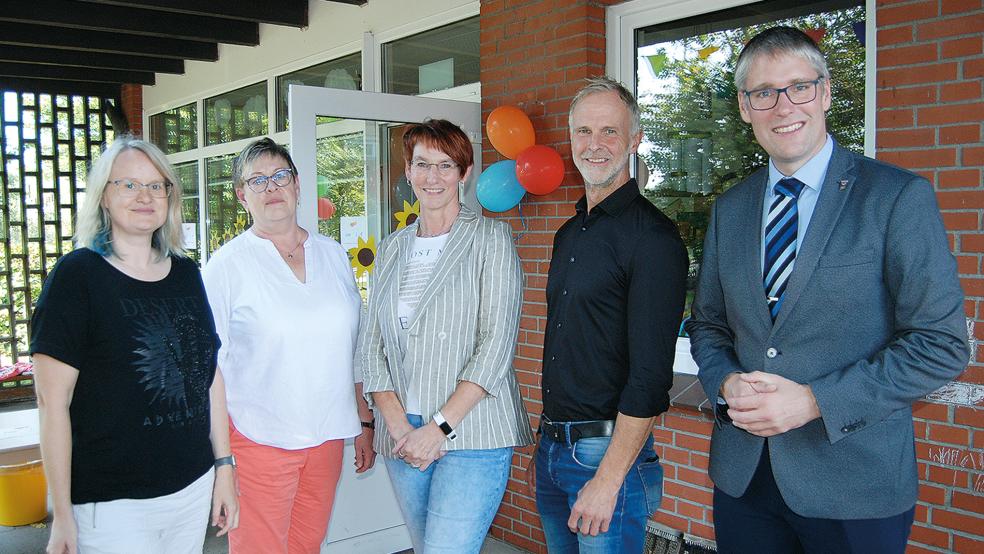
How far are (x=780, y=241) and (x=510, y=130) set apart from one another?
2064 mm

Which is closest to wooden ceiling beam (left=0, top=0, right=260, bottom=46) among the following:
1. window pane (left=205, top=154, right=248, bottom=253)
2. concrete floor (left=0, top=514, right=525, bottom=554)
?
window pane (left=205, top=154, right=248, bottom=253)

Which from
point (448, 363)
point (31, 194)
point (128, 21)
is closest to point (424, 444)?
point (448, 363)

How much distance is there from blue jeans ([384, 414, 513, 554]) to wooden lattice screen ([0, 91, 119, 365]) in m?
8.04

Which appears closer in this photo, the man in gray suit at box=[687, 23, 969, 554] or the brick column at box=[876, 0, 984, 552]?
the man in gray suit at box=[687, 23, 969, 554]

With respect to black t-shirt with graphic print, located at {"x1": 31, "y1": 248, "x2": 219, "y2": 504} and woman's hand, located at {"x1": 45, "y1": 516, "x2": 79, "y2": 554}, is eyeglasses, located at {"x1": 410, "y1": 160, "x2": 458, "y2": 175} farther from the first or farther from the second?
woman's hand, located at {"x1": 45, "y1": 516, "x2": 79, "y2": 554}

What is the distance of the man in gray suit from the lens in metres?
1.36

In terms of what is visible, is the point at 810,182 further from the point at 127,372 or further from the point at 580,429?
the point at 127,372

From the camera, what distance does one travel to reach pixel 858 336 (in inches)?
56.1

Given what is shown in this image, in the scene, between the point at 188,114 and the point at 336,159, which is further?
the point at 188,114

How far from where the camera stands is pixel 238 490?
2.27 m

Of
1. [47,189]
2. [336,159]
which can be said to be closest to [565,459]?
[336,159]

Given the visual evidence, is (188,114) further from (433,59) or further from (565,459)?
(565,459)

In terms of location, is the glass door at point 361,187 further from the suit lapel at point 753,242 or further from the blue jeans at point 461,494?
the suit lapel at point 753,242

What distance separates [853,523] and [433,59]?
392cm
